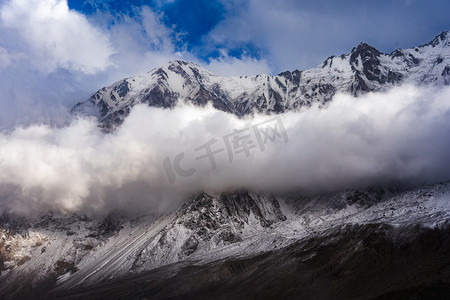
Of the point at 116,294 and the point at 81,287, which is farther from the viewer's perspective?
the point at 81,287

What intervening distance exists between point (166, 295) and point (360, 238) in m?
90.8

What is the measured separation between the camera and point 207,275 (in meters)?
164

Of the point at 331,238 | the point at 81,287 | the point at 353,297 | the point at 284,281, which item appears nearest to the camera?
the point at 353,297

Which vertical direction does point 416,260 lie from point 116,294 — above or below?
below

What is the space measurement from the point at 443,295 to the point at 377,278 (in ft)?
92.0

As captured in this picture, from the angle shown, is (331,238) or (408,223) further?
(331,238)

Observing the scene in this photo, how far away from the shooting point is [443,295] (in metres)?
87.9

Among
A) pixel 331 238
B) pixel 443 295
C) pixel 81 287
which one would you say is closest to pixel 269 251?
pixel 331 238

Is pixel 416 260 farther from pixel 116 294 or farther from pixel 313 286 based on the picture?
pixel 116 294

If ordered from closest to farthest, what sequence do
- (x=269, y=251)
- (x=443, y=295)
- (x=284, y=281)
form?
(x=443, y=295) < (x=284, y=281) < (x=269, y=251)

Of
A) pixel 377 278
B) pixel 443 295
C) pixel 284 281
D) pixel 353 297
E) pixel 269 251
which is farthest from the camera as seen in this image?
pixel 269 251

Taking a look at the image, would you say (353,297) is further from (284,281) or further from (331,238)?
(331,238)

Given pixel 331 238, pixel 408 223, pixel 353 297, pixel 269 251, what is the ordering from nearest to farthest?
pixel 353 297
pixel 408 223
pixel 331 238
pixel 269 251

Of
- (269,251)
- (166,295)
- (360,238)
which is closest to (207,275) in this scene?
(166,295)
